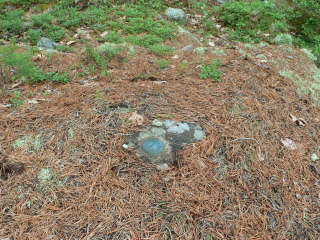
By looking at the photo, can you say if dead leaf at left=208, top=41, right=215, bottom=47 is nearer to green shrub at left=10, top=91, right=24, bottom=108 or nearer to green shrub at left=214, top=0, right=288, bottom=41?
green shrub at left=214, top=0, right=288, bottom=41

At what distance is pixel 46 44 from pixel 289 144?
15.8 feet

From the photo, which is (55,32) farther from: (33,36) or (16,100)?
(16,100)

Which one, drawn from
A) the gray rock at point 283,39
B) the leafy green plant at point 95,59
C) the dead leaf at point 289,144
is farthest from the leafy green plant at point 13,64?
the gray rock at point 283,39

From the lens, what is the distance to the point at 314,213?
1967mm

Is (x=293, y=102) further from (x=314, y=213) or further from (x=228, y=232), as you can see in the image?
(x=228, y=232)

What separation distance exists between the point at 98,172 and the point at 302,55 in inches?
192

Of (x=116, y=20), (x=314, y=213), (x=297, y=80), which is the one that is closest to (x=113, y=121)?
(x=314, y=213)

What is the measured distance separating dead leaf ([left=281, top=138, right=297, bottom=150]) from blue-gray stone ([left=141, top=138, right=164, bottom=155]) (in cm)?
145

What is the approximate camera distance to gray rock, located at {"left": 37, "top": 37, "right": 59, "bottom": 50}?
4.54 m

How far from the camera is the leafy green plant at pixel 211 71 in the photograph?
3.24 m

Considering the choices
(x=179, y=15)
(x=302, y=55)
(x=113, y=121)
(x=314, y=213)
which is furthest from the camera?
(x=179, y=15)

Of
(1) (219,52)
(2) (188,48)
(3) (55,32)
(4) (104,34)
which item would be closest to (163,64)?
(2) (188,48)

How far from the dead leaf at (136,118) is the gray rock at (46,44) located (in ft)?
10.5

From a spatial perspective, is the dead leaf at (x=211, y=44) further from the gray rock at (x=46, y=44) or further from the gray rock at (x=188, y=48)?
the gray rock at (x=46, y=44)
